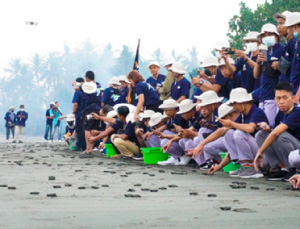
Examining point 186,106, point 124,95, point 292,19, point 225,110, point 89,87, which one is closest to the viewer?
point 292,19

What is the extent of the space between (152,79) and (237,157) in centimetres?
699

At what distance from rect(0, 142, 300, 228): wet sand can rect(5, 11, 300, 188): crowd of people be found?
495 mm

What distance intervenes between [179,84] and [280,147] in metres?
5.85

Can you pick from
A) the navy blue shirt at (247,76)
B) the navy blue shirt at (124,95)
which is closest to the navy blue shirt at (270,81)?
the navy blue shirt at (247,76)

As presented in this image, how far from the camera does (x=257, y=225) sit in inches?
198

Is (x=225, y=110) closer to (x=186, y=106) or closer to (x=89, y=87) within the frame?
(x=186, y=106)

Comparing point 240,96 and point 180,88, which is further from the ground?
point 180,88

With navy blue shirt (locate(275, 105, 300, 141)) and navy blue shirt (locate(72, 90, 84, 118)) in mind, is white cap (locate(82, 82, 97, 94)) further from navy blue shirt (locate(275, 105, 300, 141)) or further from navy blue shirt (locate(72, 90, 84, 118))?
navy blue shirt (locate(275, 105, 300, 141))

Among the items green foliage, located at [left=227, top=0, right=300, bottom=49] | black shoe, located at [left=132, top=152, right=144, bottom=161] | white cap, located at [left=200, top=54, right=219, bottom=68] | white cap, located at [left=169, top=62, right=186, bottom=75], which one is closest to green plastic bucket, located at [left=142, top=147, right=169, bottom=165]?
black shoe, located at [left=132, top=152, right=144, bottom=161]

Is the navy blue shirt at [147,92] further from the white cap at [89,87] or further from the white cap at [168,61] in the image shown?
the white cap at [89,87]

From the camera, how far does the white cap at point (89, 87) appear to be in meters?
19.4

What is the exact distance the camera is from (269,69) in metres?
10.8

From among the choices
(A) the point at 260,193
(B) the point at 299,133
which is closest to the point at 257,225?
(A) the point at 260,193

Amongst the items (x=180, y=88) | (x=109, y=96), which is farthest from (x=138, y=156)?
(x=109, y=96)
